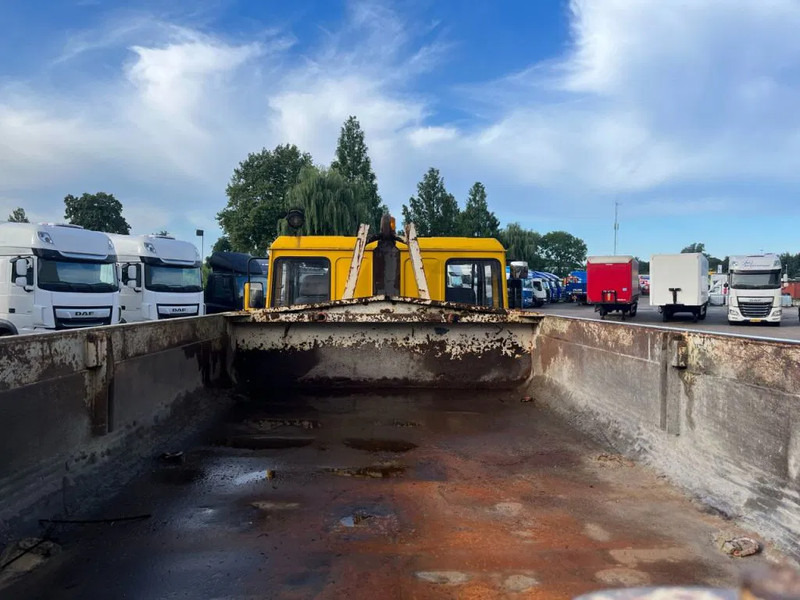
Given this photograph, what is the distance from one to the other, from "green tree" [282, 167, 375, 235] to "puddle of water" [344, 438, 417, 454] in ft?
113

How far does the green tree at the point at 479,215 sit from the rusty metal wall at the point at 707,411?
188ft

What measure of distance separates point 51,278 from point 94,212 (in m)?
62.3

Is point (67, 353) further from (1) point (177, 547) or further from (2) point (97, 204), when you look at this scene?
(2) point (97, 204)

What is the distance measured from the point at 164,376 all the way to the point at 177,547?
2108 mm

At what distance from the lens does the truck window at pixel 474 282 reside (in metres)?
7.46

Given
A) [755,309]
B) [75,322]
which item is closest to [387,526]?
[75,322]

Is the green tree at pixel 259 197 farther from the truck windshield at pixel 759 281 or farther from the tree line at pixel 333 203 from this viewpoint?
the truck windshield at pixel 759 281

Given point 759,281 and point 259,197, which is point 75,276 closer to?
point 759,281

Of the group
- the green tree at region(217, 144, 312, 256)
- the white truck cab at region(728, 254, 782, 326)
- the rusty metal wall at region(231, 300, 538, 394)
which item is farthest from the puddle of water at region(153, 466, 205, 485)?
the green tree at region(217, 144, 312, 256)

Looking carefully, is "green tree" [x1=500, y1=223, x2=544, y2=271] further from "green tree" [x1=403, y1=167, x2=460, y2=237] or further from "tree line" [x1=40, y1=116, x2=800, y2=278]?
"green tree" [x1=403, y1=167, x2=460, y2=237]

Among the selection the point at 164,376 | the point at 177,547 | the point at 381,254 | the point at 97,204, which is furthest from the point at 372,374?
the point at 97,204

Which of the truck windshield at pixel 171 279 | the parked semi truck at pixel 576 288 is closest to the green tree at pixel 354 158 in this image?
the parked semi truck at pixel 576 288

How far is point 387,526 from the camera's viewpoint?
2.99m

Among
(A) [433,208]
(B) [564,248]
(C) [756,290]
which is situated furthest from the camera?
(B) [564,248]
